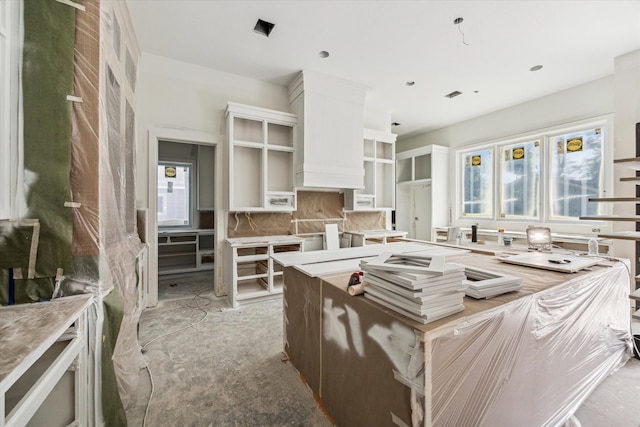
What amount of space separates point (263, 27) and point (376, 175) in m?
2.94

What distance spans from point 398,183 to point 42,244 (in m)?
6.23

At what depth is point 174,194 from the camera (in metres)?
5.52

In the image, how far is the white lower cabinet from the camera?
310cm

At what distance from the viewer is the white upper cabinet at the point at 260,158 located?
3.33 meters

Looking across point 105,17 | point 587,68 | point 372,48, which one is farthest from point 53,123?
point 587,68

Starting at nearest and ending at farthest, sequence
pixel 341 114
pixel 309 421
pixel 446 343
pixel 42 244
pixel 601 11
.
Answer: pixel 446 343 → pixel 42 244 → pixel 309 421 → pixel 601 11 → pixel 341 114

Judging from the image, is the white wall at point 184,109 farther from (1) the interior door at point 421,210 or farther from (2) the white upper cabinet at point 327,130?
(1) the interior door at point 421,210

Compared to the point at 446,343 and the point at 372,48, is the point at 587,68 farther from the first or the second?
the point at 446,343

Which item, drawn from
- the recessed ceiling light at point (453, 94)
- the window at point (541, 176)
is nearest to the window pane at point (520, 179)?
the window at point (541, 176)

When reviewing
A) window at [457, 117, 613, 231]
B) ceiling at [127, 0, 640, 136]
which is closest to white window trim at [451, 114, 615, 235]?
window at [457, 117, 613, 231]

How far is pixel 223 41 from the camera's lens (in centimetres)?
284

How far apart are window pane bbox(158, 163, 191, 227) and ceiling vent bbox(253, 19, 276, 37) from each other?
12.3ft

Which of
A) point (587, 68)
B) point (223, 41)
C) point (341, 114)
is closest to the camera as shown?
point (223, 41)

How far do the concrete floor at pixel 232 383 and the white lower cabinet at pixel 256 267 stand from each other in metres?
0.47
